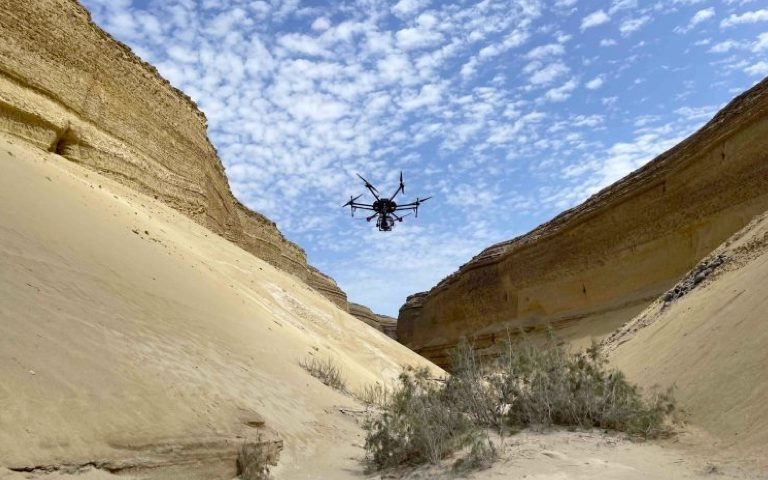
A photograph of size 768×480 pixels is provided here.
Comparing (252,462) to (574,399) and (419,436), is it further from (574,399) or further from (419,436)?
(574,399)

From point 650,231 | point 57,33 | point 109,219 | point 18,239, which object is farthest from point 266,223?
point 18,239

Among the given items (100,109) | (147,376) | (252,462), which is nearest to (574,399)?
(252,462)

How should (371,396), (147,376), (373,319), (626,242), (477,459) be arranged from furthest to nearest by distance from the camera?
(373,319) → (626,242) → (371,396) → (147,376) → (477,459)

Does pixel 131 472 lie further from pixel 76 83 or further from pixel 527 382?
pixel 76 83

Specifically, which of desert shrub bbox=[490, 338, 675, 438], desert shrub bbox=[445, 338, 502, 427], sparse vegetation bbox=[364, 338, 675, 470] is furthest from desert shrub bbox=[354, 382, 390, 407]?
desert shrub bbox=[490, 338, 675, 438]

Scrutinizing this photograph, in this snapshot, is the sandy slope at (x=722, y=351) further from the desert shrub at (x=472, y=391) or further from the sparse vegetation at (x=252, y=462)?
the sparse vegetation at (x=252, y=462)

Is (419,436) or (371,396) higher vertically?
(371,396)

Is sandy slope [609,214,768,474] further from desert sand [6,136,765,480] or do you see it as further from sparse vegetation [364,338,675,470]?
sparse vegetation [364,338,675,470]

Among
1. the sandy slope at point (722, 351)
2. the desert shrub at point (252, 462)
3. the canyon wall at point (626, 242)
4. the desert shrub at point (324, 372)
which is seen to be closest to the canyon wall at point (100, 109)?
the desert shrub at point (324, 372)
